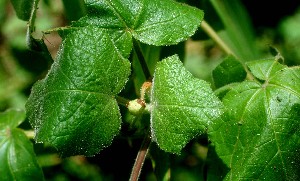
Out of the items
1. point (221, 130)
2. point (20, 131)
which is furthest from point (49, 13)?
point (221, 130)

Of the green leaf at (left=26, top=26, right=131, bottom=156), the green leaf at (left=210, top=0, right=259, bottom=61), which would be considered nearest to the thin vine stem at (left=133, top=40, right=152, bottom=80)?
the green leaf at (left=26, top=26, right=131, bottom=156)

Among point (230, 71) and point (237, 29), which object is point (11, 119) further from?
point (237, 29)

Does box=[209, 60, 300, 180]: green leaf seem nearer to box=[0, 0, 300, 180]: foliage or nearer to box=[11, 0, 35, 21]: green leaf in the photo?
box=[0, 0, 300, 180]: foliage

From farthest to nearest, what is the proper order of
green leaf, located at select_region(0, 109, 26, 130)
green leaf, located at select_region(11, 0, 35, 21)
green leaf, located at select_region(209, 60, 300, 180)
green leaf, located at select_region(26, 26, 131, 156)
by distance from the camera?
green leaf, located at select_region(0, 109, 26, 130), green leaf, located at select_region(11, 0, 35, 21), green leaf, located at select_region(209, 60, 300, 180), green leaf, located at select_region(26, 26, 131, 156)

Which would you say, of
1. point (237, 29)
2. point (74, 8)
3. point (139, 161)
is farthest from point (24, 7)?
point (237, 29)

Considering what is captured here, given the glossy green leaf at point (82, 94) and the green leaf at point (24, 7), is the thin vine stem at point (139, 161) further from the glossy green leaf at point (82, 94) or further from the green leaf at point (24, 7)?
the green leaf at point (24, 7)

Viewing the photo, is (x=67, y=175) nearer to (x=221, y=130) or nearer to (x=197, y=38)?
(x=197, y=38)
